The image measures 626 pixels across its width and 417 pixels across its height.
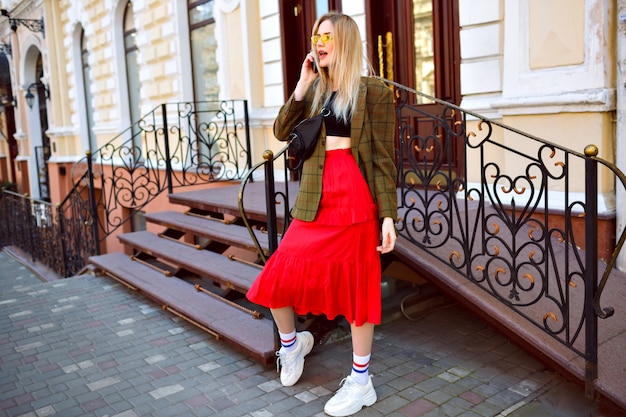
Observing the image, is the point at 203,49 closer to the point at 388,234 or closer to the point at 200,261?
the point at 200,261

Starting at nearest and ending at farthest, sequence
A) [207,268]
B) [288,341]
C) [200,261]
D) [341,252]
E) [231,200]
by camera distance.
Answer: [341,252], [288,341], [207,268], [200,261], [231,200]

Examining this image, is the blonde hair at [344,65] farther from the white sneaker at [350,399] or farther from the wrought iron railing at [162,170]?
the wrought iron railing at [162,170]

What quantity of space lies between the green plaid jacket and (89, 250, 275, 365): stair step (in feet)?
3.87

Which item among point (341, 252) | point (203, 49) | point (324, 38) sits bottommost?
point (341, 252)

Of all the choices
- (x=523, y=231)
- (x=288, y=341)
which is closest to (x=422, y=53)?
(x=523, y=231)

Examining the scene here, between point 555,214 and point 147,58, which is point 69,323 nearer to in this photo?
point 555,214

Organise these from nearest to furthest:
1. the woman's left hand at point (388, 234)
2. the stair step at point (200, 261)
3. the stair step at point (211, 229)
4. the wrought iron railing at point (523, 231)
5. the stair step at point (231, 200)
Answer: the wrought iron railing at point (523, 231), the woman's left hand at point (388, 234), the stair step at point (200, 261), the stair step at point (211, 229), the stair step at point (231, 200)

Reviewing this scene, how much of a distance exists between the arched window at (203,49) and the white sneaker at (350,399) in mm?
6906

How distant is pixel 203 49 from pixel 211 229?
182 inches

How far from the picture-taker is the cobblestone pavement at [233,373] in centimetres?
348

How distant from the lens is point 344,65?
3162mm

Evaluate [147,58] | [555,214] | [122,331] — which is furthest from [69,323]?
[147,58]

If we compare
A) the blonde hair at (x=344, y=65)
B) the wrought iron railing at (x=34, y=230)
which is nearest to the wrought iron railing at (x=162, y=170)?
the wrought iron railing at (x=34, y=230)

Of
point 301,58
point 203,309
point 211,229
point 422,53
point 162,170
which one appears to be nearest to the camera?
point 203,309
